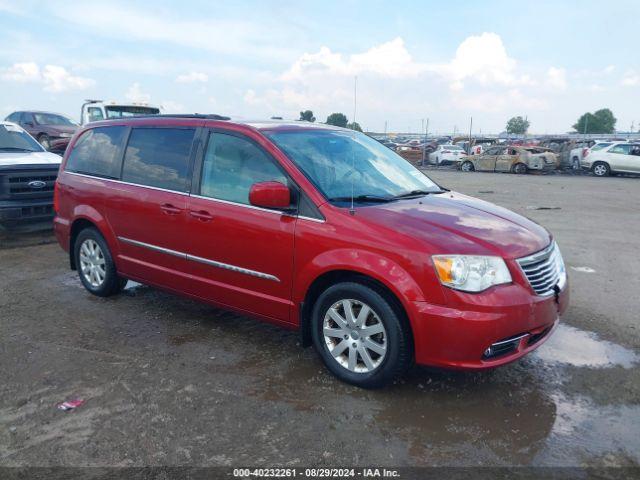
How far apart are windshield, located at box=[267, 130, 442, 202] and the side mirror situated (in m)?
0.25

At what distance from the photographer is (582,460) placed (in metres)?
2.90

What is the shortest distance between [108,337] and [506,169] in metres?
25.3

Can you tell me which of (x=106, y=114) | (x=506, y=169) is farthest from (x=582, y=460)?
(x=506, y=169)

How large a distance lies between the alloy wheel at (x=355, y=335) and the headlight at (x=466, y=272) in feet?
1.73

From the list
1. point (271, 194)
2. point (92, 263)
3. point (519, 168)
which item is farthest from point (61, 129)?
point (519, 168)

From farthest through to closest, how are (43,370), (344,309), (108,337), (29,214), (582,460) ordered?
(29,214) → (108,337) → (43,370) → (344,309) → (582,460)

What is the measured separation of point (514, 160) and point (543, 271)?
24.7m

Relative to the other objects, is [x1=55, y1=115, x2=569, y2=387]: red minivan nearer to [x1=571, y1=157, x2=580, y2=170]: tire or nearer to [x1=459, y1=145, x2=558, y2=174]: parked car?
[x1=459, y1=145, x2=558, y2=174]: parked car

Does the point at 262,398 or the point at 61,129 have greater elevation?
the point at 61,129

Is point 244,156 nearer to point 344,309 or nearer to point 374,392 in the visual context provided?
point 344,309

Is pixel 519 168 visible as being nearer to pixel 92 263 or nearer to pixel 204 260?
pixel 92 263

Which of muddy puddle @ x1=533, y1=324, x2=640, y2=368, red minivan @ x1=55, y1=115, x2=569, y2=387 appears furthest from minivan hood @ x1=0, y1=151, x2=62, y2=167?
muddy puddle @ x1=533, y1=324, x2=640, y2=368

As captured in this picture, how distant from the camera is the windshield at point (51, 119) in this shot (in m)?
17.7

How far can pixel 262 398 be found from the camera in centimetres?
353
